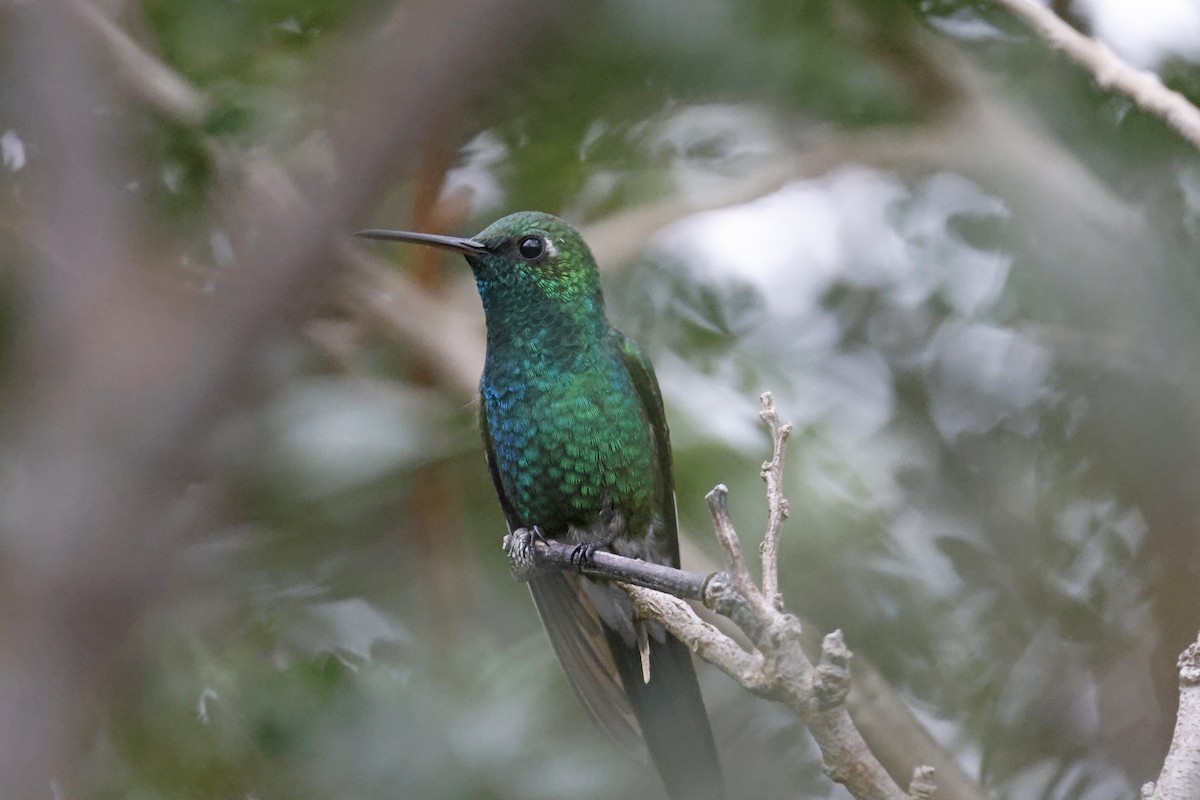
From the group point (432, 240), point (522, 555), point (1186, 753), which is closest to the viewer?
point (1186, 753)

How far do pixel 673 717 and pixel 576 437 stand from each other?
1.58 ft

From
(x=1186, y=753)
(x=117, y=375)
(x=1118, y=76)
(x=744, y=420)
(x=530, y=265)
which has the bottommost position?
(x=744, y=420)

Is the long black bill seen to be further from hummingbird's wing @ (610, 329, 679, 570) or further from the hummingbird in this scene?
hummingbird's wing @ (610, 329, 679, 570)

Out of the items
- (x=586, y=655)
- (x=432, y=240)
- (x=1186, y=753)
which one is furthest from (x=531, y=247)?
(x=1186, y=753)

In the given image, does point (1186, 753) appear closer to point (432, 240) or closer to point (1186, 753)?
point (1186, 753)

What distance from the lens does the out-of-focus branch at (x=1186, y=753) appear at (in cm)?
124

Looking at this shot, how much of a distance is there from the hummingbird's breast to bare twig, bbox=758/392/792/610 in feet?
1.99

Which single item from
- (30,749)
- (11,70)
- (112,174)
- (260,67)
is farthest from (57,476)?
(260,67)

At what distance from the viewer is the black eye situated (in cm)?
203

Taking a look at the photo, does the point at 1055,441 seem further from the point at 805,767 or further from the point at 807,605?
the point at 805,767

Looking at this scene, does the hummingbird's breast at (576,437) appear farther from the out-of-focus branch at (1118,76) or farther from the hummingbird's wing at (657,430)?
the out-of-focus branch at (1118,76)

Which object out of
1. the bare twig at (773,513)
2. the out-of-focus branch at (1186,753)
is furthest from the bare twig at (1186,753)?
the bare twig at (773,513)

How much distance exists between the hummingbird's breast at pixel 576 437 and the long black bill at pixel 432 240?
0.21 m

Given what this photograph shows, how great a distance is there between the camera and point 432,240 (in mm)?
1783
